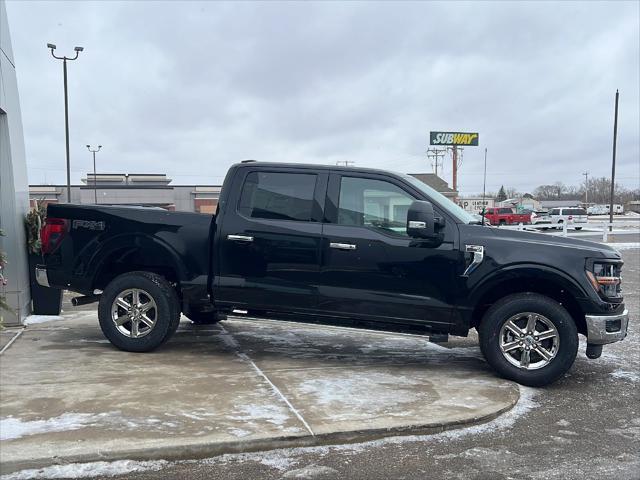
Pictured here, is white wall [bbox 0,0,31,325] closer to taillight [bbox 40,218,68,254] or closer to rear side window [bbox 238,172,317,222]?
taillight [bbox 40,218,68,254]

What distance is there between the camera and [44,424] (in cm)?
390

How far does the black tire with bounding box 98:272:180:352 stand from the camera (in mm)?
5863

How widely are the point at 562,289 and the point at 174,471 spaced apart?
380 cm

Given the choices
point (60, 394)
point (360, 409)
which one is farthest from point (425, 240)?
point (60, 394)

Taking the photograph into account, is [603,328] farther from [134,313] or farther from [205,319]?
[205,319]

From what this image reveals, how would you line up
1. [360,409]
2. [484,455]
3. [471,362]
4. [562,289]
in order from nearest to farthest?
1. [484,455]
2. [360,409]
3. [562,289]
4. [471,362]

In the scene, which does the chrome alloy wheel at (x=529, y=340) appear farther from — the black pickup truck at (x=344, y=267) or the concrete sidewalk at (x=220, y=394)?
the concrete sidewalk at (x=220, y=394)

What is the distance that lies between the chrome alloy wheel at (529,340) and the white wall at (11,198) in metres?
5.67

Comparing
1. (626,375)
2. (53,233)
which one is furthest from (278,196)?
(626,375)

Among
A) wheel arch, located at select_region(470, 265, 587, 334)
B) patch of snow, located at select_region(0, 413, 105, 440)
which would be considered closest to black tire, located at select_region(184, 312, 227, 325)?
patch of snow, located at select_region(0, 413, 105, 440)

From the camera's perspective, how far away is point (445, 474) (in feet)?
11.5

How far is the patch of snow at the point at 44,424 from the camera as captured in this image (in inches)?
148

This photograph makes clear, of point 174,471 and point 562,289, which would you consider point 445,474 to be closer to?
point 174,471

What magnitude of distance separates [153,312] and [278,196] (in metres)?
1.78
